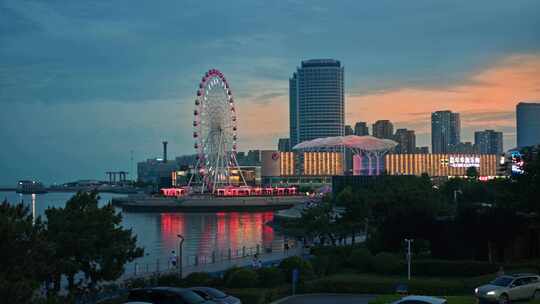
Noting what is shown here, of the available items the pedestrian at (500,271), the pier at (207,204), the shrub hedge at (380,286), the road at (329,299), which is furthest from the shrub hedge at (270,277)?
the pier at (207,204)

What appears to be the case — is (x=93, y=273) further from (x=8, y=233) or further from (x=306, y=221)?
(x=306, y=221)

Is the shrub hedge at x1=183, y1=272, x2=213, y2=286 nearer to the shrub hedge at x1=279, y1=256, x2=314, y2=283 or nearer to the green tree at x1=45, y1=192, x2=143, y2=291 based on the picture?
the green tree at x1=45, y1=192, x2=143, y2=291

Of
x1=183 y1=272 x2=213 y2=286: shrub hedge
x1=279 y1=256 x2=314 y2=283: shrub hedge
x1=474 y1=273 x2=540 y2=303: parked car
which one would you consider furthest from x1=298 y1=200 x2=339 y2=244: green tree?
x1=474 y1=273 x2=540 y2=303: parked car

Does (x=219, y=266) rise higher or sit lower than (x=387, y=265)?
lower

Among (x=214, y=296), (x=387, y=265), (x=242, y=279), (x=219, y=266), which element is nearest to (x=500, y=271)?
(x=387, y=265)

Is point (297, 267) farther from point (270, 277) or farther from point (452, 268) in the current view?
point (452, 268)

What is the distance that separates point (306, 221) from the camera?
5450cm

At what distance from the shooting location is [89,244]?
2812 cm

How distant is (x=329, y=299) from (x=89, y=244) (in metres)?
9.69

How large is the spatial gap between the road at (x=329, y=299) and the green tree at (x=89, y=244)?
7.37 m

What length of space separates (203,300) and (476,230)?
18261mm

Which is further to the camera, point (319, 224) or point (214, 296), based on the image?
point (319, 224)

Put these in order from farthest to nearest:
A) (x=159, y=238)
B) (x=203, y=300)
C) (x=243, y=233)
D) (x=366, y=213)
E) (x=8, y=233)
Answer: (x=243, y=233) → (x=159, y=238) → (x=366, y=213) → (x=203, y=300) → (x=8, y=233)

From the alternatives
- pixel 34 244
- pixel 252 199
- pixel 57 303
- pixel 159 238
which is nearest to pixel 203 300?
pixel 34 244
